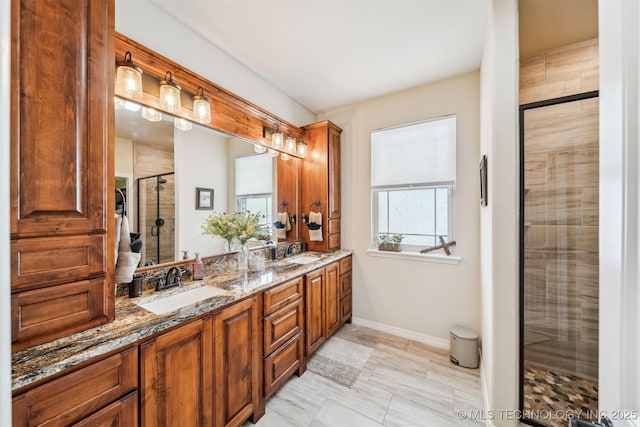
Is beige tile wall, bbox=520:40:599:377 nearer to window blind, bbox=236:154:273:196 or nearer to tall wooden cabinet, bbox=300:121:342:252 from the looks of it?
tall wooden cabinet, bbox=300:121:342:252

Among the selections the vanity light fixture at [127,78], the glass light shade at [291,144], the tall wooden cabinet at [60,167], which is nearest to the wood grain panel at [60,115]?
the tall wooden cabinet at [60,167]

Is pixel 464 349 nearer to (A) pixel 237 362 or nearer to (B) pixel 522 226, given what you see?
(B) pixel 522 226

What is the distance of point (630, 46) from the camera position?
0.47 m

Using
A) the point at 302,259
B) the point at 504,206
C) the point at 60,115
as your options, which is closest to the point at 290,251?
the point at 302,259

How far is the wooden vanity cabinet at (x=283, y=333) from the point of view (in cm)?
168

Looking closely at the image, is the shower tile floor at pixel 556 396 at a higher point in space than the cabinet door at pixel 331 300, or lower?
lower

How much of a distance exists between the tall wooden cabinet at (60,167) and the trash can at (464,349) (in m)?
2.57

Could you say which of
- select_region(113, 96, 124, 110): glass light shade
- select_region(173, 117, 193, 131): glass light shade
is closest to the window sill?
select_region(173, 117, 193, 131): glass light shade

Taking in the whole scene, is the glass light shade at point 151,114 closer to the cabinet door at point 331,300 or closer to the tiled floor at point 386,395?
the cabinet door at point 331,300

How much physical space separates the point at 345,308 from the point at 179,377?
78.2 inches

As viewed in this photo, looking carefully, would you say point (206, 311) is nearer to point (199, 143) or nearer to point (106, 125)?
point (106, 125)

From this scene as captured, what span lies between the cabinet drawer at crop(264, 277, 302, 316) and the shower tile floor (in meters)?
1.71

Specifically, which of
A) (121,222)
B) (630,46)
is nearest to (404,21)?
(630,46)

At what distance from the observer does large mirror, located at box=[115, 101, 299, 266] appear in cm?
151
